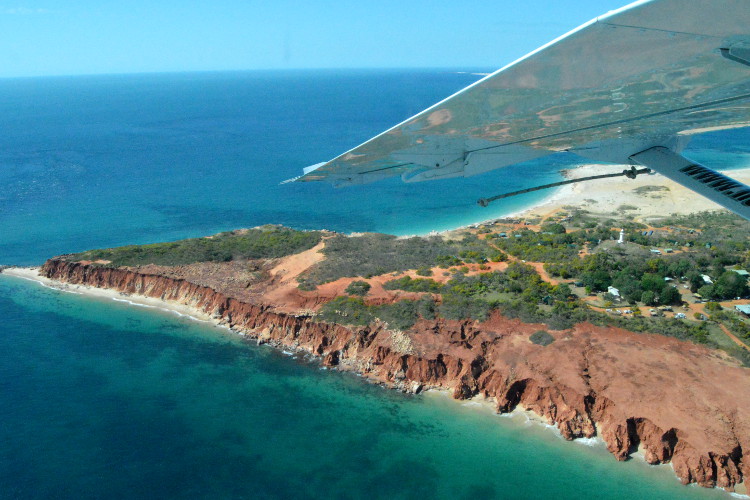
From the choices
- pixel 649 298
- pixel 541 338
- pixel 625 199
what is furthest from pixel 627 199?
pixel 541 338

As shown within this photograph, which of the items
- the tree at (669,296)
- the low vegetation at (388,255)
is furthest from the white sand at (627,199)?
the tree at (669,296)

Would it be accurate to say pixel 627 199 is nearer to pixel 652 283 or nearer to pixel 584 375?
pixel 652 283

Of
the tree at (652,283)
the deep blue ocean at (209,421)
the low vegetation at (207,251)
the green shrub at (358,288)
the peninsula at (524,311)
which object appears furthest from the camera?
the low vegetation at (207,251)

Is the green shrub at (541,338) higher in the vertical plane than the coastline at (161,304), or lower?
higher

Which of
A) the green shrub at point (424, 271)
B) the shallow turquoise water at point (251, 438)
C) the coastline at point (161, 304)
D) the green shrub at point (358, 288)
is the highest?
the green shrub at point (424, 271)

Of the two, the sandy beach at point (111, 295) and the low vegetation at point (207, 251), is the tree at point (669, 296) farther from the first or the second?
the sandy beach at point (111, 295)

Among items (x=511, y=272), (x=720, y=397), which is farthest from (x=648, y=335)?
(x=511, y=272)

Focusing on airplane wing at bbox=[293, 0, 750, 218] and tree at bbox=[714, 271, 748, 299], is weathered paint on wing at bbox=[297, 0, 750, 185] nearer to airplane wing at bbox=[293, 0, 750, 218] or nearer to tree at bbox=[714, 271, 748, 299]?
airplane wing at bbox=[293, 0, 750, 218]
